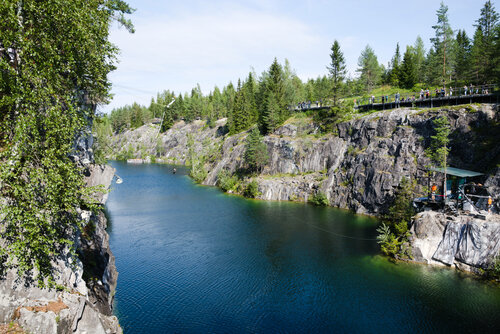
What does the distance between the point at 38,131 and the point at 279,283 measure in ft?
75.4

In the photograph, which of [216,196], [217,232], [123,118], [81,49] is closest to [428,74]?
[216,196]

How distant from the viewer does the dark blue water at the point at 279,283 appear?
73.2ft

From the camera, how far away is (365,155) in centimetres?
5503

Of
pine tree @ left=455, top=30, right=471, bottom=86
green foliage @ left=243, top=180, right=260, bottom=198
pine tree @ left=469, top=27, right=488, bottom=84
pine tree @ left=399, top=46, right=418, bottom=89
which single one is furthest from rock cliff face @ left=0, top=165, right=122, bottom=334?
pine tree @ left=399, top=46, right=418, bottom=89

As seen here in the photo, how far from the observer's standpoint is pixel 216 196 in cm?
6712

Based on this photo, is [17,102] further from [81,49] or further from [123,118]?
[123,118]

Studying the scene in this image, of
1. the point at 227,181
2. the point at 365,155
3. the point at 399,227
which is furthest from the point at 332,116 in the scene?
the point at 399,227

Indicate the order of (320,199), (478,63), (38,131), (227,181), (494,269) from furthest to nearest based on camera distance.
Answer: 1. (227,181)
2. (478,63)
3. (320,199)
4. (494,269)
5. (38,131)

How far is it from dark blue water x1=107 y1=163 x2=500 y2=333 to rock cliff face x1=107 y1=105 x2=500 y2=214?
31.2 ft

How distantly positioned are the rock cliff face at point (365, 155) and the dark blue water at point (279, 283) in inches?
375

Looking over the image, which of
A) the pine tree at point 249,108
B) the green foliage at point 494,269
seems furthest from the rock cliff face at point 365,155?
the pine tree at point 249,108

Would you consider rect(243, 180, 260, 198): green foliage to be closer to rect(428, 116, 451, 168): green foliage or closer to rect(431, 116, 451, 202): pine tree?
rect(428, 116, 451, 168): green foliage

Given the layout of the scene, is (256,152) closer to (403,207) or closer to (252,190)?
(252,190)

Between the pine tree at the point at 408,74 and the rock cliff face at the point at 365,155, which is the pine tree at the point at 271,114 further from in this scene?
the pine tree at the point at 408,74
